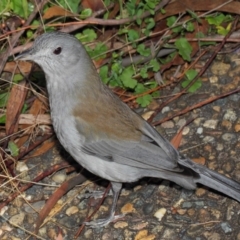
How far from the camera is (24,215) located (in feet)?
21.6

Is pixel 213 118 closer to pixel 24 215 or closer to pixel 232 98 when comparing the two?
pixel 232 98

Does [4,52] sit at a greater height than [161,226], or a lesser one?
greater

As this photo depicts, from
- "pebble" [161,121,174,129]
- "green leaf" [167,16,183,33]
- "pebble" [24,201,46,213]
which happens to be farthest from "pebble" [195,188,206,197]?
"green leaf" [167,16,183,33]

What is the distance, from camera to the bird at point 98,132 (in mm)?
6148

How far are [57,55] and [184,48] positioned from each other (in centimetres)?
165

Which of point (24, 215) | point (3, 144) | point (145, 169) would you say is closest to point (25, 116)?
point (3, 144)

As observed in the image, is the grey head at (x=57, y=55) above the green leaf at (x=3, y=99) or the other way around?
above

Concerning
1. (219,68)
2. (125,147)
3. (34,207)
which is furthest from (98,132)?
(219,68)

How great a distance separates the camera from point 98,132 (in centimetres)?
623

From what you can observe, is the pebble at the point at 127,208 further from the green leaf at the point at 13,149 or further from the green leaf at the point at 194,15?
the green leaf at the point at 194,15

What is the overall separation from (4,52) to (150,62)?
126 centimetres

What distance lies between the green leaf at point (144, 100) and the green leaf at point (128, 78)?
131 mm

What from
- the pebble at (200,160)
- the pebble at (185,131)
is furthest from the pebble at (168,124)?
the pebble at (200,160)

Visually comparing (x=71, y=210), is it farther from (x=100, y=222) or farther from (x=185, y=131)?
(x=185, y=131)
